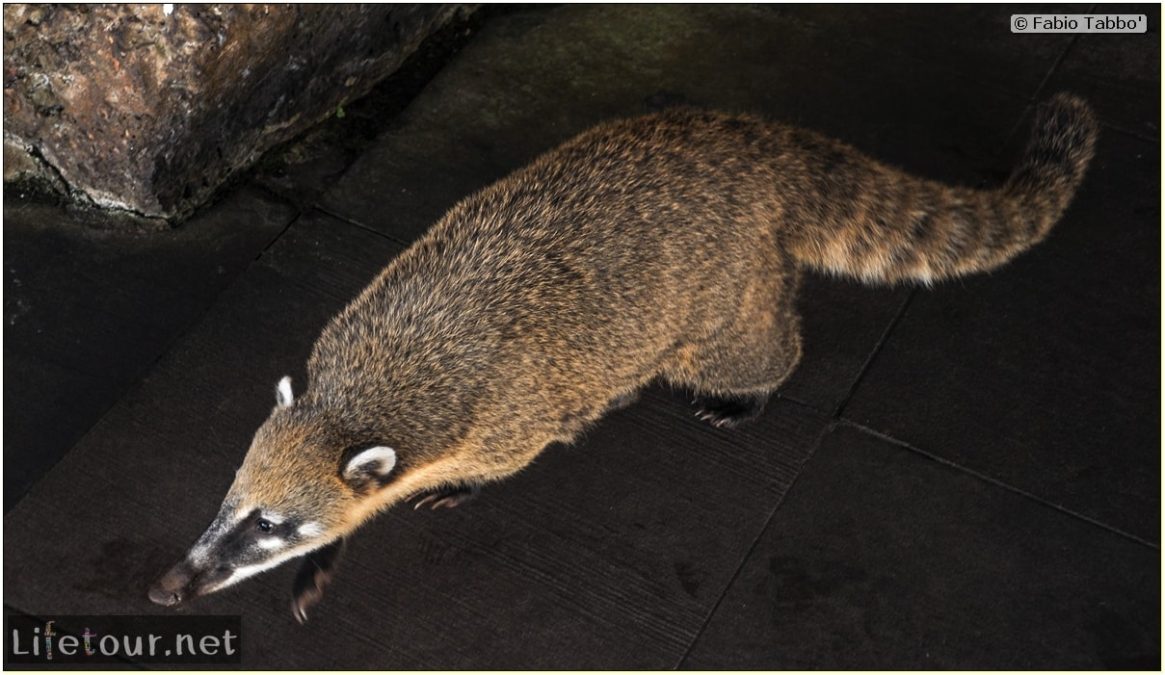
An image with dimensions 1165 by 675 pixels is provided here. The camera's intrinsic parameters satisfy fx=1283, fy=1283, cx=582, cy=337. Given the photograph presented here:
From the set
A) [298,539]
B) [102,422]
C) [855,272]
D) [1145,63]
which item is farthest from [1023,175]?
[102,422]

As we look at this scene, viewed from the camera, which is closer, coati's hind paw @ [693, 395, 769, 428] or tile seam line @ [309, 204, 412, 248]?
coati's hind paw @ [693, 395, 769, 428]

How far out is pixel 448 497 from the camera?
5.31 metres

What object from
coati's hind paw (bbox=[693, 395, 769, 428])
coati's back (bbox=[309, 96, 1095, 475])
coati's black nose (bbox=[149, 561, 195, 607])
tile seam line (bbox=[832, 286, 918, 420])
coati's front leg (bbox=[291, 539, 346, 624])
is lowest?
coati's front leg (bbox=[291, 539, 346, 624])

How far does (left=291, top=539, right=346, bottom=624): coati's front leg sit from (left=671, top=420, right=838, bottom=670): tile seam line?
1.40 meters

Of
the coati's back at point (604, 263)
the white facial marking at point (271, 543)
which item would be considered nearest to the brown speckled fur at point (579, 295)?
the coati's back at point (604, 263)

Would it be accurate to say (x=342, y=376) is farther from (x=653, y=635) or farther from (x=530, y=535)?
(x=653, y=635)

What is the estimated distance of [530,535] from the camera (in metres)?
5.22

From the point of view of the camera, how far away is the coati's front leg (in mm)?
A: 4980

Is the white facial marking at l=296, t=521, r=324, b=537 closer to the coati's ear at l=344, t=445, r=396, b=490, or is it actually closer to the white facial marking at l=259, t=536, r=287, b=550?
the white facial marking at l=259, t=536, r=287, b=550

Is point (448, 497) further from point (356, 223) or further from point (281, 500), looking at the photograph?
point (356, 223)

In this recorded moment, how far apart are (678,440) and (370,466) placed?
1.50 meters

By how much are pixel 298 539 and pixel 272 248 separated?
1.94 m
